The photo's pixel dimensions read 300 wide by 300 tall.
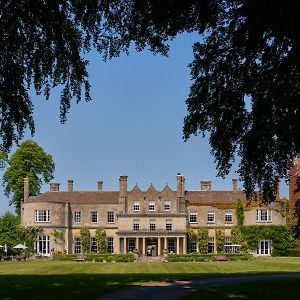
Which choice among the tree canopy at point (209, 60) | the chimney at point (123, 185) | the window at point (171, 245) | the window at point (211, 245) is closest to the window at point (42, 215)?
the chimney at point (123, 185)

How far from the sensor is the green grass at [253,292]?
18.4m

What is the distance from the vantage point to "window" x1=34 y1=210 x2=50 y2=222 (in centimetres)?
6525

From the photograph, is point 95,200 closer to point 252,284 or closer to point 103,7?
point 252,284

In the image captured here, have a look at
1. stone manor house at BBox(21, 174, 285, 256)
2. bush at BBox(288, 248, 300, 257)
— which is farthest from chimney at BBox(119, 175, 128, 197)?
bush at BBox(288, 248, 300, 257)

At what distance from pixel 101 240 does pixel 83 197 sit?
5.67 meters

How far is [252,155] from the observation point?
55.7 feet

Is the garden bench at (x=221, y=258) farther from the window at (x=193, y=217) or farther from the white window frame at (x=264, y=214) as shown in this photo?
the window at (x=193, y=217)

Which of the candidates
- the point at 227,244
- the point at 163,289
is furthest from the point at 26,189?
the point at 163,289

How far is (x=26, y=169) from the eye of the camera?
71875mm

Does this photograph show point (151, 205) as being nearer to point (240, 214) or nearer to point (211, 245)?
point (211, 245)

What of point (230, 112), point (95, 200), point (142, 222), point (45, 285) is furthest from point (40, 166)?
point (230, 112)

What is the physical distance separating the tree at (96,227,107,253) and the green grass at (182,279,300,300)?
4377cm

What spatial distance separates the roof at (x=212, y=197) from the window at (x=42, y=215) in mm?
15559

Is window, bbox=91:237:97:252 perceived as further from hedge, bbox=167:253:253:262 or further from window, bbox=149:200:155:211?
hedge, bbox=167:253:253:262
